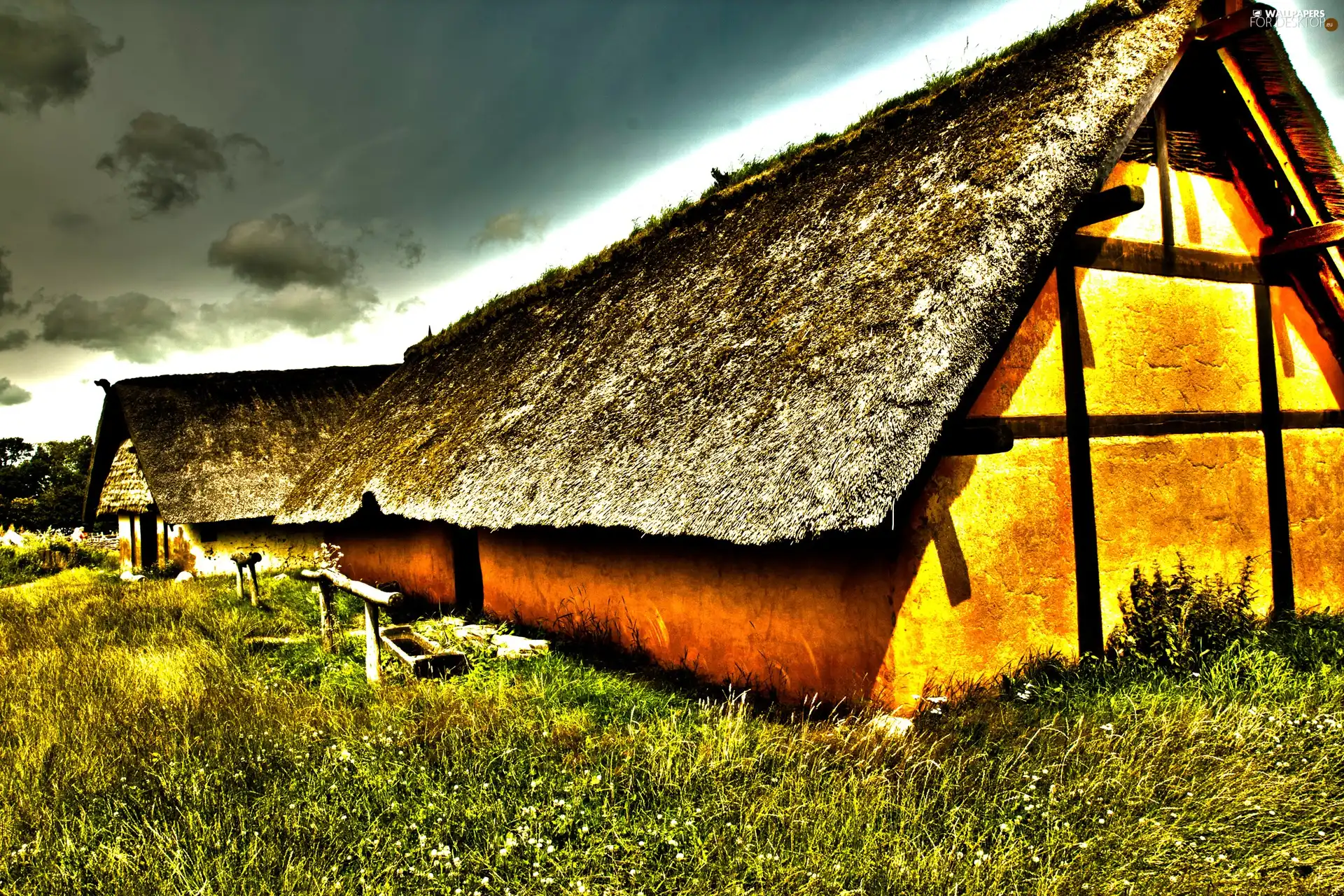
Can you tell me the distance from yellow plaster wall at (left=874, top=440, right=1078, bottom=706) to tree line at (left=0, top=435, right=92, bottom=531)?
31.7 metres

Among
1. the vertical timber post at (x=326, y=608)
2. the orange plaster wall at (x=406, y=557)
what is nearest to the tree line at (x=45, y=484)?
the orange plaster wall at (x=406, y=557)

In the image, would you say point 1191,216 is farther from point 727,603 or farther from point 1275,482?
point 727,603

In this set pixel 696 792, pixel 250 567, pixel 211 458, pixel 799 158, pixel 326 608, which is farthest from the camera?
pixel 211 458

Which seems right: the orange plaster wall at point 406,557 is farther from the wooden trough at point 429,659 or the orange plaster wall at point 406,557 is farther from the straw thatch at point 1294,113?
the straw thatch at point 1294,113

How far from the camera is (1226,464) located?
5332 mm

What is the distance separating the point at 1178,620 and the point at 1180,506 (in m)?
0.78

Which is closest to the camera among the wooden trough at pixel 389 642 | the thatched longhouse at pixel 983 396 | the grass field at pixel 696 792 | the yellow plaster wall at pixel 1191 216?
the grass field at pixel 696 792

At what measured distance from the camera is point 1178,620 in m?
4.77

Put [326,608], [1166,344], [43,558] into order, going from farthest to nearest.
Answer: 1. [43,558]
2. [326,608]
3. [1166,344]

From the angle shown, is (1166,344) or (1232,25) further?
(1166,344)

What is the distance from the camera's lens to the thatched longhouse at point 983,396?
4219 millimetres

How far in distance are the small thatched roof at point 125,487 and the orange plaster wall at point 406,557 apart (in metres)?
7.23

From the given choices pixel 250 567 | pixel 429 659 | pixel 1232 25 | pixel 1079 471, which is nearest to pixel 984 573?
pixel 1079 471

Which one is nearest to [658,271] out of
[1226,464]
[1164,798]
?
[1226,464]
